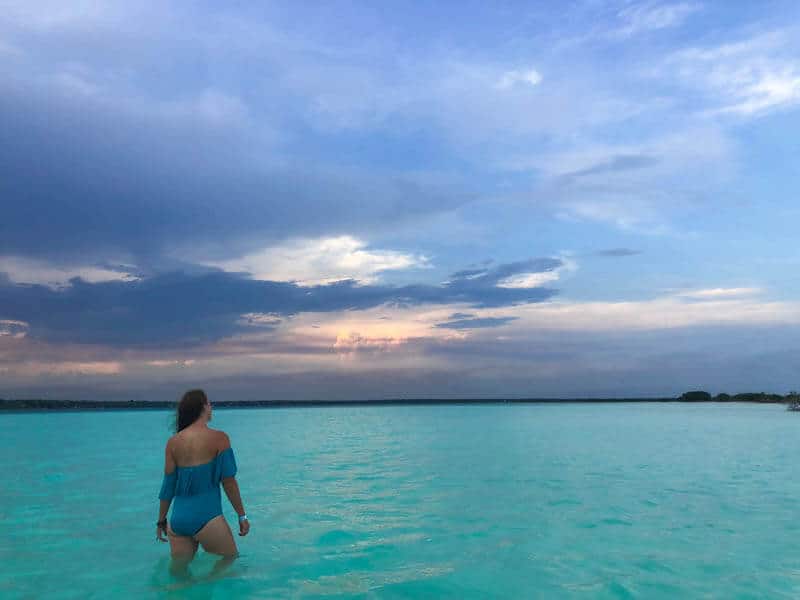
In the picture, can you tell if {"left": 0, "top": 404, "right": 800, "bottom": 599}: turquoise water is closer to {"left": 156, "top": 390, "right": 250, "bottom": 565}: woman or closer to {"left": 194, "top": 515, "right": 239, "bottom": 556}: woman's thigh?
{"left": 194, "top": 515, "right": 239, "bottom": 556}: woman's thigh

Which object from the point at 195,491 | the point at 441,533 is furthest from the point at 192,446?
the point at 441,533

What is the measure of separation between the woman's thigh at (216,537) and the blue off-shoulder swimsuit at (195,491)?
102 mm

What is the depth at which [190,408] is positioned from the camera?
355 inches

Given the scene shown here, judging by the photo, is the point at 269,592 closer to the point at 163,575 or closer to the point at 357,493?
the point at 163,575

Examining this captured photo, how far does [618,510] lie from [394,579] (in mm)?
8488

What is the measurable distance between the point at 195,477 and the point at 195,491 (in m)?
0.21

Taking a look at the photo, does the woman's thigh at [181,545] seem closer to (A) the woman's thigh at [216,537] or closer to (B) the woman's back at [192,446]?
(A) the woman's thigh at [216,537]

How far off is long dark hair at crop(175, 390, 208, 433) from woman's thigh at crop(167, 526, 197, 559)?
1617 millimetres

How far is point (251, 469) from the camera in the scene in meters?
27.7

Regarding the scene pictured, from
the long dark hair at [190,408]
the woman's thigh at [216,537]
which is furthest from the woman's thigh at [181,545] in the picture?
the long dark hair at [190,408]

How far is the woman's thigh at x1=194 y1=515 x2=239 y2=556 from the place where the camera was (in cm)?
915

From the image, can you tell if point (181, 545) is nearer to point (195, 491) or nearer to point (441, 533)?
point (195, 491)

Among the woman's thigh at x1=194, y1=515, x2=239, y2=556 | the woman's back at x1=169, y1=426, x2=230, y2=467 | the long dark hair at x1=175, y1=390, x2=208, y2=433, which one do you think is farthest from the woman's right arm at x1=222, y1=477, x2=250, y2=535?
the long dark hair at x1=175, y1=390, x2=208, y2=433

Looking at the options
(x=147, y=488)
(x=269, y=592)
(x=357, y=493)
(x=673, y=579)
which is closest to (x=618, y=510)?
(x=673, y=579)
